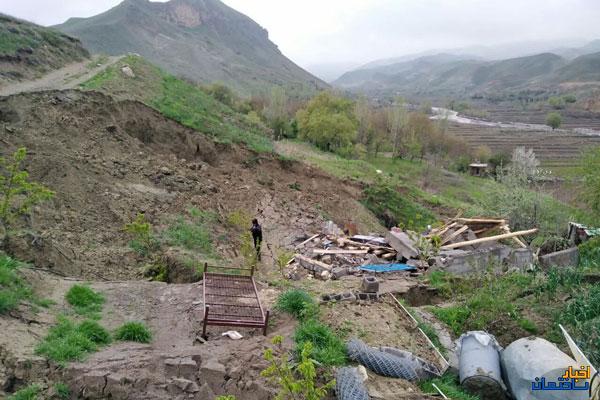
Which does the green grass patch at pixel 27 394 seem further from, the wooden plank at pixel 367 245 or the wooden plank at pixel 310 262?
the wooden plank at pixel 367 245

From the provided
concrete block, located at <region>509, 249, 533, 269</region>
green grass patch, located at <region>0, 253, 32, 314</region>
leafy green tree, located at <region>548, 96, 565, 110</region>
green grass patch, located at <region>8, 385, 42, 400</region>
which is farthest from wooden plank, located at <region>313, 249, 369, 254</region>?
leafy green tree, located at <region>548, 96, 565, 110</region>

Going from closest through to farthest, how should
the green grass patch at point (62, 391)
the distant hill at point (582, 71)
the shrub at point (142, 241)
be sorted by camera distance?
the green grass patch at point (62, 391), the shrub at point (142, 241), the distant hill at point (582, 71)

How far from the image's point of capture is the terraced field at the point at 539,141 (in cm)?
6022

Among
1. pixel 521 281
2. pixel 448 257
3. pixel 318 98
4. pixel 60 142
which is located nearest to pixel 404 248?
pixel 448 257

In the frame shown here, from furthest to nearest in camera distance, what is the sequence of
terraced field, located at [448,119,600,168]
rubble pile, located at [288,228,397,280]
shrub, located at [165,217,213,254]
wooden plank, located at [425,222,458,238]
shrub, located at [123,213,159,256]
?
terraced field, located at [448,119,600,168] → wooden plank, located at [425,222,458,238] → rubble pile, located at [288,228,397,280] → shrub, located at [165,217,213,254] → shrub, located at [123,213,159,256]

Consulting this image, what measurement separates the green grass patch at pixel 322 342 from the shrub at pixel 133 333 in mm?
2243

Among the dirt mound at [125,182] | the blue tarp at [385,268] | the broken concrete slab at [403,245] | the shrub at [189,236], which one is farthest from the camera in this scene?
the broken concrete slab at [403,245]

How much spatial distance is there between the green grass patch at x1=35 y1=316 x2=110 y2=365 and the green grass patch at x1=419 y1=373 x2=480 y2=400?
4508 millimetres

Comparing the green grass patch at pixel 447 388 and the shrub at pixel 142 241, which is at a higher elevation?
the shrub at pixel 142 241

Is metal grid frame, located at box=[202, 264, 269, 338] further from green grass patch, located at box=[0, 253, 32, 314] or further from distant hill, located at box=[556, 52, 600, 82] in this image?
distant hill, located at box=[556, 52, 600, 82]

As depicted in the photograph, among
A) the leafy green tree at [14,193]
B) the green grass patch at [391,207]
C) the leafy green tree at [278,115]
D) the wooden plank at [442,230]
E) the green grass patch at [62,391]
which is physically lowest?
the green grass patch at [391,207]

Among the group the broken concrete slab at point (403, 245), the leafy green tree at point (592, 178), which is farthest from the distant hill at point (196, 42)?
the broken concrete slab at point (403, 245)

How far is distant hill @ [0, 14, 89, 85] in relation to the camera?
19628 millimetres

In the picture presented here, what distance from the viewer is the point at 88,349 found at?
6434 mm
